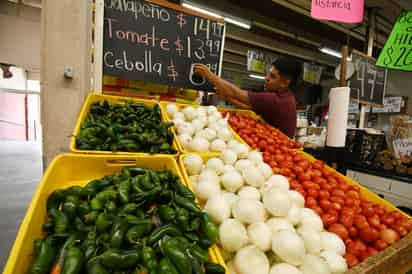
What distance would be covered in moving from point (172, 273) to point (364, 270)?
64 centimetres

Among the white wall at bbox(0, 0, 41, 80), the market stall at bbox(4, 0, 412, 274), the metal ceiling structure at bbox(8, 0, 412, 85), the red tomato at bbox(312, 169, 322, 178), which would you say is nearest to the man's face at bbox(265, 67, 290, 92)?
the market stall at bbox(4, 0, 412, 274)

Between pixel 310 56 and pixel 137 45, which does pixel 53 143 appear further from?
pixel 310 56

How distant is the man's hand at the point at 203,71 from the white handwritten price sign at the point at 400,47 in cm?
280

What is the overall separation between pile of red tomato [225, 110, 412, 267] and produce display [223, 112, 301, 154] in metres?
0.14

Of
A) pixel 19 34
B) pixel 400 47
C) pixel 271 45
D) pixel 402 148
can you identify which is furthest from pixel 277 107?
pixel 19 34

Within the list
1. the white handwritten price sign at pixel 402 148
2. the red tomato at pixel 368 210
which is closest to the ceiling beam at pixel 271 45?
the white handwritten price sign at pixel 402 148

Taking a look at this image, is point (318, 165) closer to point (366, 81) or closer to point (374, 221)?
point (374, 221)

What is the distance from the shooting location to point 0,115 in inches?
495

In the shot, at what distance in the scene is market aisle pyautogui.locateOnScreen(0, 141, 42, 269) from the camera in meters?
2.98

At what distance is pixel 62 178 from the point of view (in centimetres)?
114

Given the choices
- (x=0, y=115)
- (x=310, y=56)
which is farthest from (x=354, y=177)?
(x=0, y=115)

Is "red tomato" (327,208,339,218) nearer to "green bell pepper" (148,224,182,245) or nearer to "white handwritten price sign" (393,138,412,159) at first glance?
"green bell pepper" (148,224,182,245)

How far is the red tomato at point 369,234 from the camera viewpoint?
3.48ft

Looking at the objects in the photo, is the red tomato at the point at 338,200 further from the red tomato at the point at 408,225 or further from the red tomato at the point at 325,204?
the red tomato at the point at 408,225
